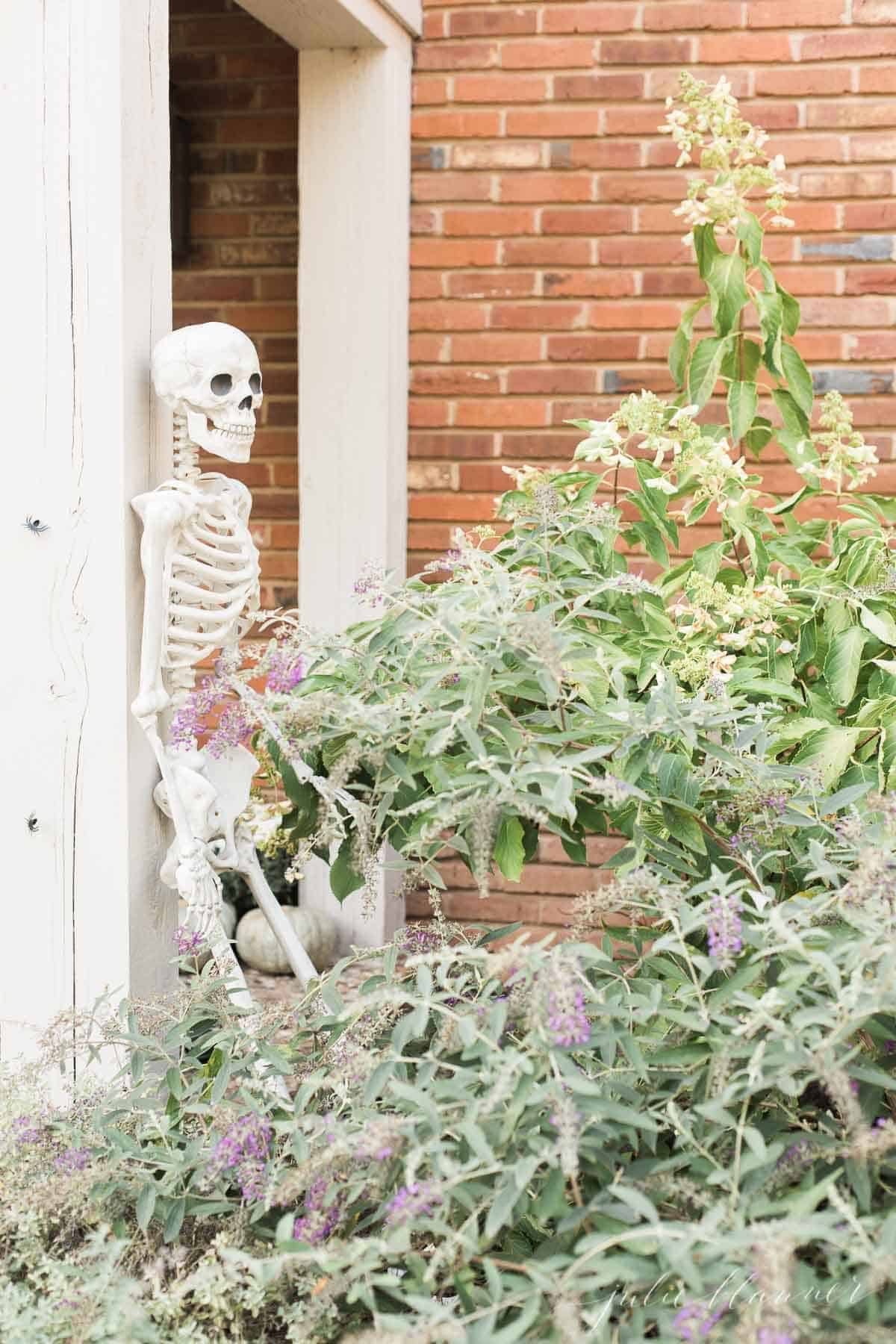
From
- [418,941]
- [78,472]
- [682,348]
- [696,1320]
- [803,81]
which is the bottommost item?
[696,1320]

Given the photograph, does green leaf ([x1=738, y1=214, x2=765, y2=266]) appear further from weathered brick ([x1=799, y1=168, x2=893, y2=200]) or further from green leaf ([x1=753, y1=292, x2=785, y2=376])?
weathered brick ([x1=799, y1=168, x2=893, y2=200])

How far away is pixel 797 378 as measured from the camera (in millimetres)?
2555

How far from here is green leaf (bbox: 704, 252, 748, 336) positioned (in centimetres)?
249

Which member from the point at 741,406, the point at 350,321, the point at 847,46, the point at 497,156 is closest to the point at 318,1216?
the point at 741,406

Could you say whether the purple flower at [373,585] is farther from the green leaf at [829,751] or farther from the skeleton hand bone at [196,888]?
the green leaf at [829,751]

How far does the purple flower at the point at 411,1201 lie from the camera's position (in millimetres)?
1230

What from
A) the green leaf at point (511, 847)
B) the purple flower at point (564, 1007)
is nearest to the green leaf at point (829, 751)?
the green leaf at point (511, 847)

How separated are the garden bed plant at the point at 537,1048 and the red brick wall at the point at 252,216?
1.65 meters

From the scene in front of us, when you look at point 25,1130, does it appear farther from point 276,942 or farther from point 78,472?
point 276,942

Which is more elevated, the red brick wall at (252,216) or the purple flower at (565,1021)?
the red brick wall at (252,216)

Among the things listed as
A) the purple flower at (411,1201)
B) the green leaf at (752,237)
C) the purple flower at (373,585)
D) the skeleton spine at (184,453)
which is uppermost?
the green leaf at (752,237)

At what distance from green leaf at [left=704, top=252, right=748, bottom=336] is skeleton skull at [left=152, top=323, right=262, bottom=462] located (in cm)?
104

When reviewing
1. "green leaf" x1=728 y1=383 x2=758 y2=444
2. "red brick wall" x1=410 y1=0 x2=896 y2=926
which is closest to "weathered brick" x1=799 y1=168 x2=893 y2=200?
"red brick wall" x1=410 y1=0 x2=896 y2=926

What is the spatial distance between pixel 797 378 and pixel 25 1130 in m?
1.89
